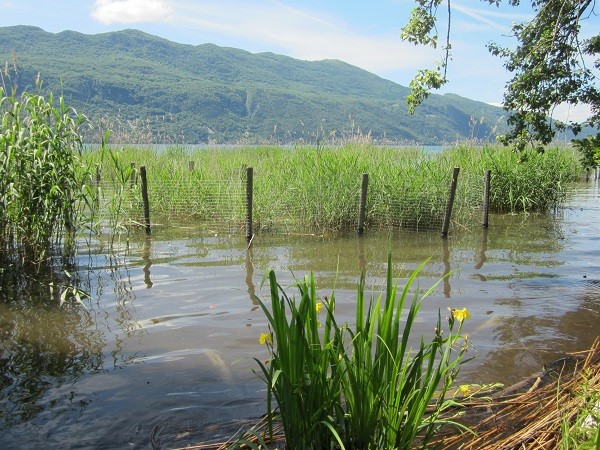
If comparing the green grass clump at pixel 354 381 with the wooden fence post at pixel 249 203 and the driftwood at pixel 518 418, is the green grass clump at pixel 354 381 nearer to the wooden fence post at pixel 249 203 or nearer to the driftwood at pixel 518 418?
the driftwood at pixel 518 418

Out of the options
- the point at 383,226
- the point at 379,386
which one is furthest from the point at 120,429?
the point at 383,226

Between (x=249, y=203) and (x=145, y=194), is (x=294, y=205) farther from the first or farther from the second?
(x=145, y=194)

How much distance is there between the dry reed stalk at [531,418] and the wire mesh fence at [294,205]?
7320 millimetres

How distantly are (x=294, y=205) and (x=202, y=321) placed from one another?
18.1 feet

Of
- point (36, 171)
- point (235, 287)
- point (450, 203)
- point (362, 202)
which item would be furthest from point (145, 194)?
point (450, 203)

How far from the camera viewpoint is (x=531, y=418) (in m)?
2.80

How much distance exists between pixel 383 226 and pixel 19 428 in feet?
28.1

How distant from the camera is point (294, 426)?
7.50ft

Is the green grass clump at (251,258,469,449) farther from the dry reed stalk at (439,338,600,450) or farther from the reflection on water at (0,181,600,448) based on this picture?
the dry reed stalk at (439,338,600,450)

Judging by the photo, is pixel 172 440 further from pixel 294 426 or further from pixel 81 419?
pixel 294 426

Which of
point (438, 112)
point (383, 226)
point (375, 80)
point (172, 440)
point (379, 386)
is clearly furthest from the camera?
point (375, 80)

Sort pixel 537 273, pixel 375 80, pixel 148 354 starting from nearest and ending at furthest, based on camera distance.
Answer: pixel 148 354
pixel 537 273
pixel 375 80

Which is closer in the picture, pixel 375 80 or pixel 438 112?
pixel 438 112

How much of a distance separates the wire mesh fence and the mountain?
3175 cm
